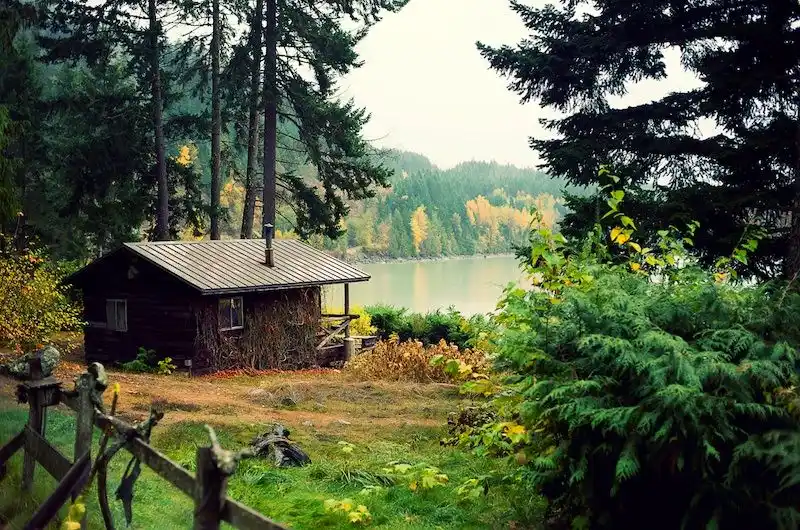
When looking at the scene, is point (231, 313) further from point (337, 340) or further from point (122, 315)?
point (337, 340)

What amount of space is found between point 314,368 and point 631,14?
46.8 feet

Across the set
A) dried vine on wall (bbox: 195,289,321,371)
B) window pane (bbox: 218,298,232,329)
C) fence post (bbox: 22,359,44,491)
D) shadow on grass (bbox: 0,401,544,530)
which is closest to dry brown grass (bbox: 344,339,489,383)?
dried vine on wall (bbox: 195,289,321,371)

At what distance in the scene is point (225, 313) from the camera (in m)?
22.0

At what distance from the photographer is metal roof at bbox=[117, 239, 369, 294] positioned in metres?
20.7

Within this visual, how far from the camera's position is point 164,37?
2770 centimetres

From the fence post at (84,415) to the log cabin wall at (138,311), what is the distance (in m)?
15.1

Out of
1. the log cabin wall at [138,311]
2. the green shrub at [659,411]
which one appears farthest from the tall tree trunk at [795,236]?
the log cabin wall at [138,311]

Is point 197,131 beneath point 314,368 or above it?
above

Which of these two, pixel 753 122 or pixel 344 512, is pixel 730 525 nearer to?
pixel 344 512

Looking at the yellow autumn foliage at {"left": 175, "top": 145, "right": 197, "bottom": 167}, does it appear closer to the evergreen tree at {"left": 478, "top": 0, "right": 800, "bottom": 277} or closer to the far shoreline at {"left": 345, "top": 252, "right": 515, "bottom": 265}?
the far shoreline at {"left": 345, "top": 252, "right": 515, "bottom": 265}

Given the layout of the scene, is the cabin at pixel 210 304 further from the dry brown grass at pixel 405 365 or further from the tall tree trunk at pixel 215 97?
the tall tree trunk at pixel 215 97

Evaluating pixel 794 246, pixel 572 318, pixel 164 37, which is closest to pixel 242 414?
pixel 572 318

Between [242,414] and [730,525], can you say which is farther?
[242,414]

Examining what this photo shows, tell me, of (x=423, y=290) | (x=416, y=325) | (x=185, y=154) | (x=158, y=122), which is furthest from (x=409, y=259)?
(x=158, y=122)
